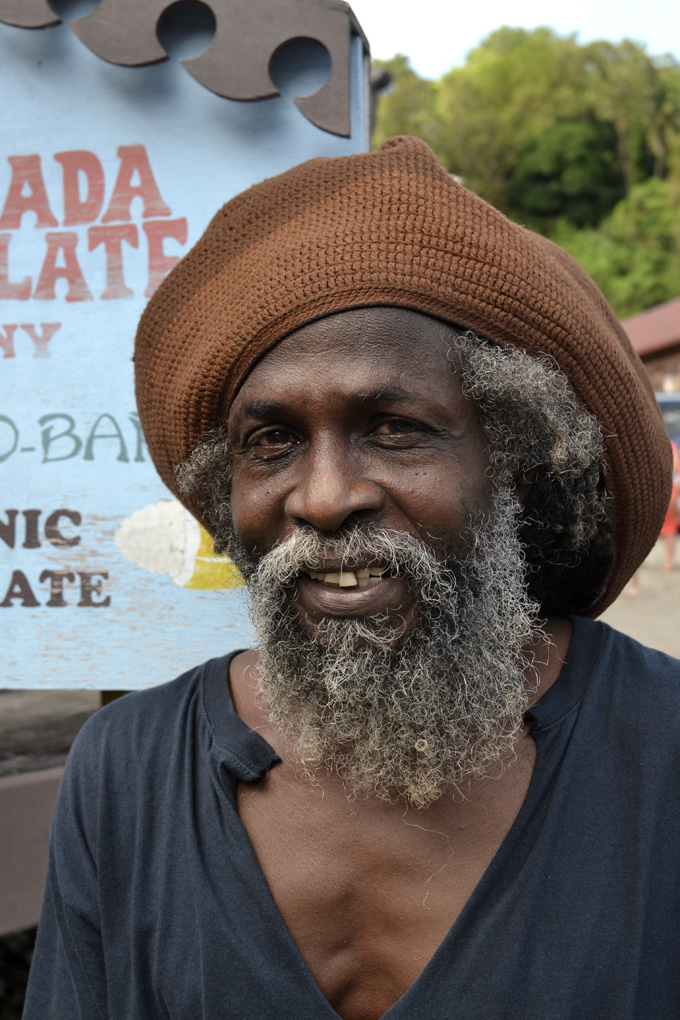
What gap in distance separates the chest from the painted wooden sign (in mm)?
688

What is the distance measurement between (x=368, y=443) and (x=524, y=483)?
0.36 m

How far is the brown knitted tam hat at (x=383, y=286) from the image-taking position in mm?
1536

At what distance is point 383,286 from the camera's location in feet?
4.97

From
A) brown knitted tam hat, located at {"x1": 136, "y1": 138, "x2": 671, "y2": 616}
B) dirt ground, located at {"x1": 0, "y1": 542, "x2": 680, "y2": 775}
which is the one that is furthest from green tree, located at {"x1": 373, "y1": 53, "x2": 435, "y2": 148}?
brown knitted tam hat, located at {"x1": 136, "y1": 138, "x2": 671, "y2": 616}

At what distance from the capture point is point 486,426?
164 centimetres

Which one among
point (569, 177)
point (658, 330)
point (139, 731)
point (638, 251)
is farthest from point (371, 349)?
point (569, 177)

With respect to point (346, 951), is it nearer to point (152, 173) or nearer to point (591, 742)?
point (591, 742)

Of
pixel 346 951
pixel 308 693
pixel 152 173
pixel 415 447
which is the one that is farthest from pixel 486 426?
pixel 152 173

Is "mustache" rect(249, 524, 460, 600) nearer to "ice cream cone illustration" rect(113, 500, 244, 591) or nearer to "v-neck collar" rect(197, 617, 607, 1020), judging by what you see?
"v-neck collar" rect(197, 617, 607, 1020)

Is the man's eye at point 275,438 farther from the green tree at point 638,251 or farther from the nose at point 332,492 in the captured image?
the green tree at point 638,251

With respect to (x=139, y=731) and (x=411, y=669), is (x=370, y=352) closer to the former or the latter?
(x=411, y=669)

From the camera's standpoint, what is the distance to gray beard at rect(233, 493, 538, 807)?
155 cm

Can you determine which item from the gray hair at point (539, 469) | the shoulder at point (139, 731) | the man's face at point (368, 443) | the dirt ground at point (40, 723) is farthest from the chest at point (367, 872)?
the dirt ground at point (40, 723)

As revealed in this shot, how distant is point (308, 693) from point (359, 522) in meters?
0.35
